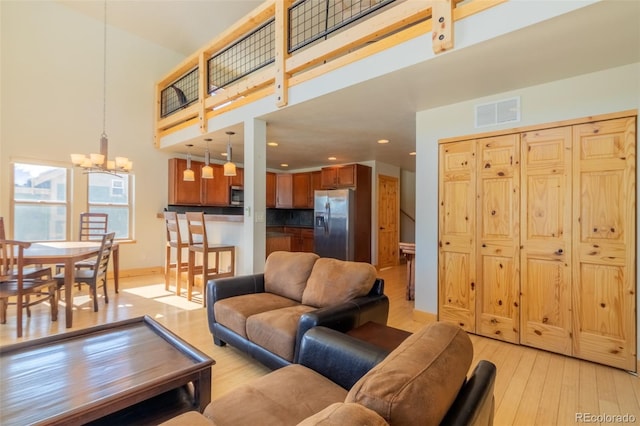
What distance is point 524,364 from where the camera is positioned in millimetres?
2432

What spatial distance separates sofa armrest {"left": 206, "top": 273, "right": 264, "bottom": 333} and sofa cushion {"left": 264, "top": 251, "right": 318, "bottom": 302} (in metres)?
0.09

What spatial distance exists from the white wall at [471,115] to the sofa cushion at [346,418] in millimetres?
2856

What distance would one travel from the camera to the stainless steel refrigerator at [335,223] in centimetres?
586

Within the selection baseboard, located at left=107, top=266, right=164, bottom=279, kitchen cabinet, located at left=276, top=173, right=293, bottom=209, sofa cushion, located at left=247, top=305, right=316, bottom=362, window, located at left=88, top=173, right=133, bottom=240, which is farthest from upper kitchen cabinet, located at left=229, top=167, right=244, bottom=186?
sofa cushion, located at left=247, top=305, right=316, bottom=362

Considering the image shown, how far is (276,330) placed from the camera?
205cm

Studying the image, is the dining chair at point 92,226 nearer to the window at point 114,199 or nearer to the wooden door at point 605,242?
the window at point 114,199

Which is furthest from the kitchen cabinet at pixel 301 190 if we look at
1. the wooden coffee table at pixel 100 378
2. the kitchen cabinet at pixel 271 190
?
Result: the wooden coffee table at pixel 100 378

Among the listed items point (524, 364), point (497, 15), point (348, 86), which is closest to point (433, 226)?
point (524, 364)

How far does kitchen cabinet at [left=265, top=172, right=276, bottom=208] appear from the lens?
7.64m

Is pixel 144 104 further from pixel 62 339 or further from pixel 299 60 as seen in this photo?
pixel 62 339

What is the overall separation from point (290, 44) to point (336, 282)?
8.30ft

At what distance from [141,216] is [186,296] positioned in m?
2.25

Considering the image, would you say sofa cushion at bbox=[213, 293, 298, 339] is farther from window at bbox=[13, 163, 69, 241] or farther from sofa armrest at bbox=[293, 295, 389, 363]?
window at bbox=[13, 163, 69, 241]

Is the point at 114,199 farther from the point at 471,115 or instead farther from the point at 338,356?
the point at 471,115
